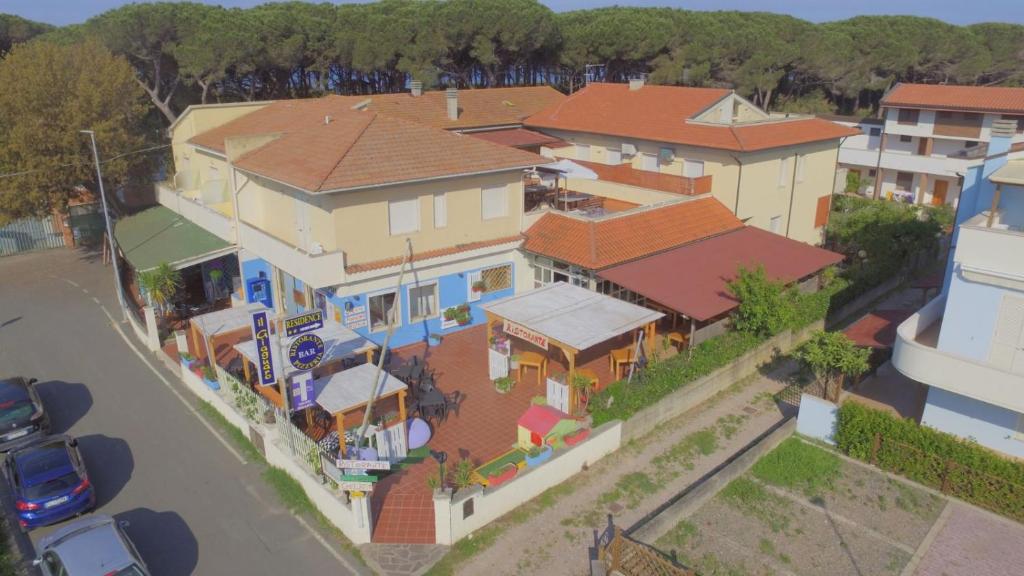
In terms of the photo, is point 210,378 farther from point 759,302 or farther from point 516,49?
point 516,49

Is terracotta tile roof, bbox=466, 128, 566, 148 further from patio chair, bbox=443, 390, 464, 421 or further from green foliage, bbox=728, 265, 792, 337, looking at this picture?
patio chair, bbox=443, 390, 464, 421

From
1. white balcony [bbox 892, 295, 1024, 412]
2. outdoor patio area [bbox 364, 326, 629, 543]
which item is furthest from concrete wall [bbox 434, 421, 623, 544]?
white balcony [bbox 892, 295, 1024, 412]

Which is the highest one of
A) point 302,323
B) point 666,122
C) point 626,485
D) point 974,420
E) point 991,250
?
point 666,122

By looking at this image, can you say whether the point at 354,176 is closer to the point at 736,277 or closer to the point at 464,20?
the point at 736,277

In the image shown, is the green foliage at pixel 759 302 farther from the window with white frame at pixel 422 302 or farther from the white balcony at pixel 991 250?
the window with white frame at pixel 422 302

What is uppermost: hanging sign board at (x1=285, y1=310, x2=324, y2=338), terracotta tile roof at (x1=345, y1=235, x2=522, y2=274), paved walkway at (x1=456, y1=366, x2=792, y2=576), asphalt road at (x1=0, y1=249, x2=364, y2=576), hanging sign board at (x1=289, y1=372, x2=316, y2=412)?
hanging sign board at (x1=285, y1=310, x2=324, y2=338)

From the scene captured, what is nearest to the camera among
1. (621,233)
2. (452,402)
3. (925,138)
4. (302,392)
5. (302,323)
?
(302,323)

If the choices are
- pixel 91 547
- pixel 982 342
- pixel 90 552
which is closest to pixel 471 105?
pixel 982 342
